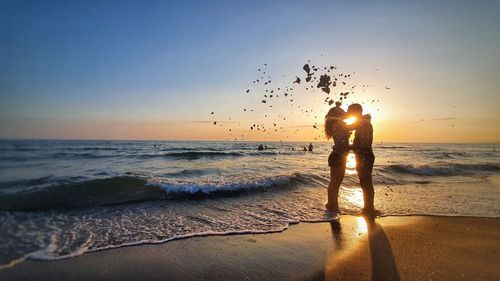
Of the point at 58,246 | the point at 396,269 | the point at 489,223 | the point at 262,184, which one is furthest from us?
the point at 262,184

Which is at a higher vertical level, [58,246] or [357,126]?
[357,126]

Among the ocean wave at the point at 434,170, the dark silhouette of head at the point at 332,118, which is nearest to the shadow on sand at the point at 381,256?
the dark silhouette of head at the point at 332,118

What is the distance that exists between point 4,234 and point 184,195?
206 inches

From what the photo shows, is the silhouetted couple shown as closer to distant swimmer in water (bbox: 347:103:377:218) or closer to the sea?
distant swimmer in water (bbox: 347:103:377:218)

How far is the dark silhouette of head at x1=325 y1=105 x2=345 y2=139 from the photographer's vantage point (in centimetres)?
799

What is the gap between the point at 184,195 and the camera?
1030 centimetres

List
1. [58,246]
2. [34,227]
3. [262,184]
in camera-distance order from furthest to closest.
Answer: [262,184]
[34,227]
[58,246]

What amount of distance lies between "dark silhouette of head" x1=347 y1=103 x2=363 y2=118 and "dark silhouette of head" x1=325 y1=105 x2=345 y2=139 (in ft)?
0.56

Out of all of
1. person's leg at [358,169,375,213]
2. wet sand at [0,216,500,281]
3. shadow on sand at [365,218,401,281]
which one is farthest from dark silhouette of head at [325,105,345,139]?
wet sand at [0,216,500,281]

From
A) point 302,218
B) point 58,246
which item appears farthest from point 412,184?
point 58,246

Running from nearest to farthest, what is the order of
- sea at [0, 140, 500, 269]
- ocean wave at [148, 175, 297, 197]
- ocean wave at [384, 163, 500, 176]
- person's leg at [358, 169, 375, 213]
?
sea at [0, 140, 500, 269]
person's leg at [358, 169, 375, 213]
ocean wave at [148, 175, 297, 197]
ocean wave at [384, 163, 500, 176]

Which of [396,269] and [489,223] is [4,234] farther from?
[489,223]

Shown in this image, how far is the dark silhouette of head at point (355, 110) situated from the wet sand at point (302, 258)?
2.80 metres

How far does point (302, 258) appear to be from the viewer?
484 centimetres
